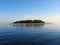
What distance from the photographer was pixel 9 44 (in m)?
19.6

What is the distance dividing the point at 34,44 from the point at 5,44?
5.09 metres

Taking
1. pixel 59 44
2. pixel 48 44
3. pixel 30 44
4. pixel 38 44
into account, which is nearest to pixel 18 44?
pixel 30 44

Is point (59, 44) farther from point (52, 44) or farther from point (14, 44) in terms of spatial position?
point (14, 44)

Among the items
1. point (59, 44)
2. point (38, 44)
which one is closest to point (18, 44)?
point (38, 44)

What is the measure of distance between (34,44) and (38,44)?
0.71 meters

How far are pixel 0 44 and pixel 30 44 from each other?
17.2 feet

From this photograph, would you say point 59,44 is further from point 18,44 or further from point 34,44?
point 18,44

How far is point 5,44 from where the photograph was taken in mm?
19719

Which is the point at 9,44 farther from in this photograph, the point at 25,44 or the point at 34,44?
the point at 34,44

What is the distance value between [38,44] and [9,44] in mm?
5090

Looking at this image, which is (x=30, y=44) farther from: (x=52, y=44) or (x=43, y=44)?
(x=52, y=44)

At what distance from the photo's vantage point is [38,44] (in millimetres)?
20031

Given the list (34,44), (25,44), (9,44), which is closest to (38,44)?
(34,44)

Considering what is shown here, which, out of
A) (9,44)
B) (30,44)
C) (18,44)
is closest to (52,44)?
(30,44)
